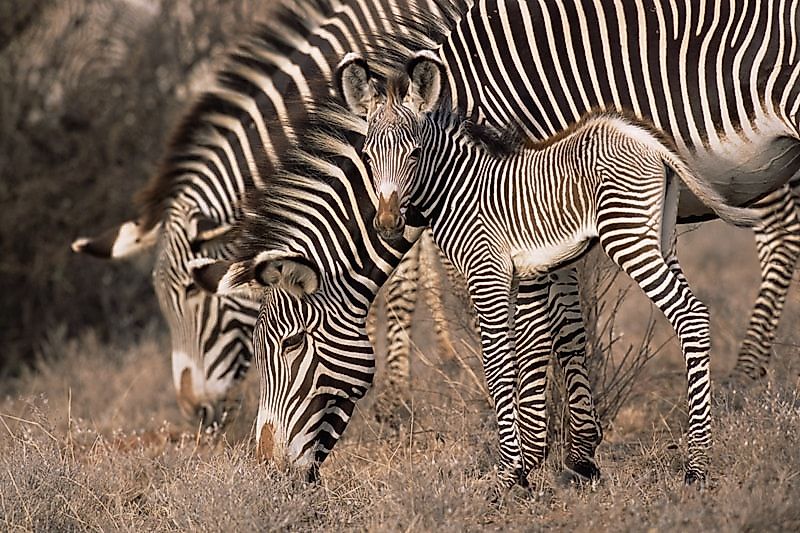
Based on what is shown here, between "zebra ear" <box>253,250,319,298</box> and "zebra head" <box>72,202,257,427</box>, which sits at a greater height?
"zebra ear" <box>253,250,319,298</box>

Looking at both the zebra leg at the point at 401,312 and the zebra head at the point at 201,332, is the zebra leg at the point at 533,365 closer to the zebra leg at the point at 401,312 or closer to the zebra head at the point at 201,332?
the zebra leg at the point at 401,312

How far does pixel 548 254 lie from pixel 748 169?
125cm

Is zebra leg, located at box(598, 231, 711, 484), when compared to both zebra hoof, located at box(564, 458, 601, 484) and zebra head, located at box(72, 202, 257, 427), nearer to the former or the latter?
zebra hoof, located at box(564, 458, 601, 484)

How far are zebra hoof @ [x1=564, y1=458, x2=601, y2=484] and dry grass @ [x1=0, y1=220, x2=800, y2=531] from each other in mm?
73

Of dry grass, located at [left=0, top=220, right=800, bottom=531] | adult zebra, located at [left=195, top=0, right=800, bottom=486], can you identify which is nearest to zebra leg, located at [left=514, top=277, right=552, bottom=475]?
dry grass, located at [left=0, top=220, right=800, bottom=531]

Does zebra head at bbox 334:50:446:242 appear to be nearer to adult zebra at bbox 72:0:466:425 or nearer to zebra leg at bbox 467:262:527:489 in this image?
zebra leg at bbox 467:262:527:489

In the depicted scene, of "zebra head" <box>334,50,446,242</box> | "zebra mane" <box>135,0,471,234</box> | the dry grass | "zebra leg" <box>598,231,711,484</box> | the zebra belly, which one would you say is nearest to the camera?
the dry grass

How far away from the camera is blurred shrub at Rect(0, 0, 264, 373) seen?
10875mm

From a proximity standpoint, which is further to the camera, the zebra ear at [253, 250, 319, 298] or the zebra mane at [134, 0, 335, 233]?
the zebra mane at [134, 0, 335, 233]

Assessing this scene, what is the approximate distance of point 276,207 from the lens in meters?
5.63

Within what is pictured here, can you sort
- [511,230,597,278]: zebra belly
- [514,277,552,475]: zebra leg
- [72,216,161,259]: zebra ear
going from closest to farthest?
1. [511,230,597,278]: zebra belly
2. [514,277,552,475]: zebra leg
3. [72,216,161,259]: zebra ear

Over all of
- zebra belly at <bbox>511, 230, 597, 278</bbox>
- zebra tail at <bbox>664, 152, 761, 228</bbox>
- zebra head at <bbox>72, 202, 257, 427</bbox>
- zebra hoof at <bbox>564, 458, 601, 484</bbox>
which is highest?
zebra tail at <bbox>664, 152, 761, 228</bbox>

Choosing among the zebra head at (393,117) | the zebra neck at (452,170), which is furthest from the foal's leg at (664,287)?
the zebra head at (393,117)

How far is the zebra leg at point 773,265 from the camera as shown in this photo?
7477 millimetres
